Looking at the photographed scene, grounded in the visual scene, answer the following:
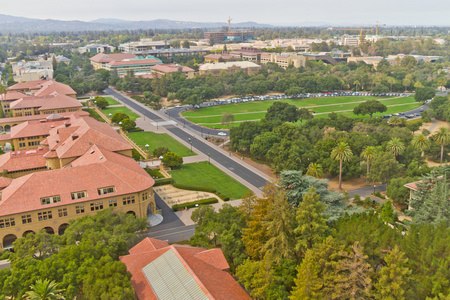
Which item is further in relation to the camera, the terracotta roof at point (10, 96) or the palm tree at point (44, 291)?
the terracotta roof at point (10, 96)

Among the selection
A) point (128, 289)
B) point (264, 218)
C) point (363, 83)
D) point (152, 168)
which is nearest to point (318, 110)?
point (363, 83)

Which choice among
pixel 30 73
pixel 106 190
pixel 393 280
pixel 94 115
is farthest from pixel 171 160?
pixel 30 73

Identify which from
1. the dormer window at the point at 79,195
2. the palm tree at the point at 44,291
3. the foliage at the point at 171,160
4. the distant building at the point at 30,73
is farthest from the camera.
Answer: the distant building at the point at 30,73

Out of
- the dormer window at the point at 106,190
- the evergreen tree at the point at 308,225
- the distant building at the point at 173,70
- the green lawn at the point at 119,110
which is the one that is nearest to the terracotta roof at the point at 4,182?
the dormer window at the point at 106,190

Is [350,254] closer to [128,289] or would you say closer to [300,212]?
[300,212]

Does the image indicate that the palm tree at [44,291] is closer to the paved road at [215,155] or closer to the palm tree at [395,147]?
the paved road at [215,155]

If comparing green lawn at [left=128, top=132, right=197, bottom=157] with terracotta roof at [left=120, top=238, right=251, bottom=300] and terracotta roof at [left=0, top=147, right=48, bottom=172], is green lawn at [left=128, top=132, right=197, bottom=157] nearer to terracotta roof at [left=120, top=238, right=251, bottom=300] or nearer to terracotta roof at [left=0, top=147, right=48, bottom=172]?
terracotta roof at [left=0, top=147, right=48, bottom=172]
